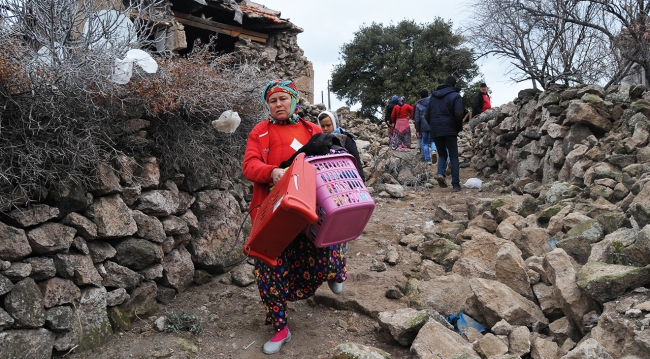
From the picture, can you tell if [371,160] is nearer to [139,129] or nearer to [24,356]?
[139,129]

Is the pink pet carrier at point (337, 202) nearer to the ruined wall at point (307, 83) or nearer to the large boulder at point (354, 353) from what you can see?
the large boulder at point (354, 353)

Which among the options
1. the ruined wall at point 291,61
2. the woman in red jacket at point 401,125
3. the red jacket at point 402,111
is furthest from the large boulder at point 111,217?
the red jacket at point 402,111

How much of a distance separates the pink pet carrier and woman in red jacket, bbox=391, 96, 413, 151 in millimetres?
8818

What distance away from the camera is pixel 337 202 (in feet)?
8.49

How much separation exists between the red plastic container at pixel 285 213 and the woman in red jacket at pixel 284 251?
21 cm

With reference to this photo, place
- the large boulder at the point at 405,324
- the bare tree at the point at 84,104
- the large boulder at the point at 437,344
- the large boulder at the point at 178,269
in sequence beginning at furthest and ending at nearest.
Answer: the large boulder at the point at 178,269 < the large boulder at the point at 405,324 < the bare tree at the point at 84,104 < the large boulder at the point at 437,344

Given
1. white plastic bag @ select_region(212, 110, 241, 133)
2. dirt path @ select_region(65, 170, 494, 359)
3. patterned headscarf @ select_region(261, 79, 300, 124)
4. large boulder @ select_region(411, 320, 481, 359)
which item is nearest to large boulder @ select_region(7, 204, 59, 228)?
→ dirt path @ select_region(65, 170, 494, 359)

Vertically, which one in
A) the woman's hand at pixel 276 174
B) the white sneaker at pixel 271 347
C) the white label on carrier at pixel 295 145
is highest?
the white label on carrier at pixel 295 145

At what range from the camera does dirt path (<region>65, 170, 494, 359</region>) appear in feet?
10.2

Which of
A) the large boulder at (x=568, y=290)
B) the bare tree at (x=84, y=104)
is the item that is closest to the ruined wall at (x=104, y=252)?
the bare tree at (x=84, y=104)

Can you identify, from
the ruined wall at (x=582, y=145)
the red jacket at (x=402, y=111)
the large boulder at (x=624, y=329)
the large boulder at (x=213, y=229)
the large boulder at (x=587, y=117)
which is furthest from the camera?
the red jacket at (x=402, y=111)

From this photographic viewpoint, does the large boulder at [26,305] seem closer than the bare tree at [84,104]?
Yes

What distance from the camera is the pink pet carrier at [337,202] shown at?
2594 millimetres

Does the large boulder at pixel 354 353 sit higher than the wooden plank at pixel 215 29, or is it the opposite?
the wooden plank at pixel 215 29
